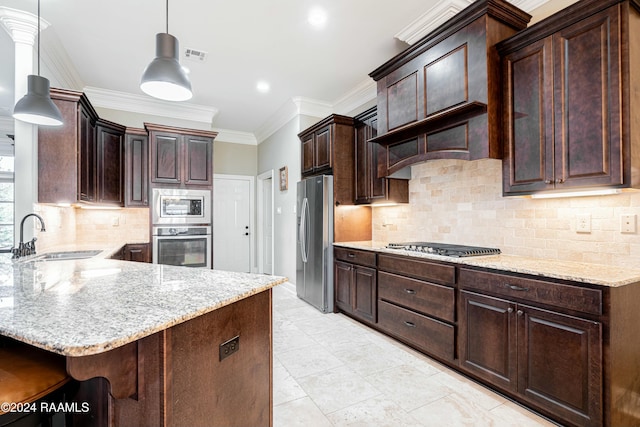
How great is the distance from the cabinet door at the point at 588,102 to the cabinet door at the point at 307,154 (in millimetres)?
2862

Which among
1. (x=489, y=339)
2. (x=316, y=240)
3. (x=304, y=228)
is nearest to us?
(x=489, y=339)

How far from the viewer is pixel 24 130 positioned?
286 cm

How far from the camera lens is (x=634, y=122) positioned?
1753mm

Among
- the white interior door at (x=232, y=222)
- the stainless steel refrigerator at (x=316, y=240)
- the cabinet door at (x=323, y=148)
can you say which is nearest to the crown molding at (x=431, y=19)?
the cabinet door at (x=323, y=148)

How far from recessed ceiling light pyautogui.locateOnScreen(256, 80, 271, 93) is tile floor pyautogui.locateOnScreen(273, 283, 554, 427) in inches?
122

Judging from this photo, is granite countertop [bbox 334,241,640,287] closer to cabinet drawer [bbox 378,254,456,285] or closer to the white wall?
cabinet drawer [bbox 378,254,456,285]

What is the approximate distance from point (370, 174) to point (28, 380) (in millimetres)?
3279

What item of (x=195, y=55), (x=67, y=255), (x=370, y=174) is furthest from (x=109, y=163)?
(x=370, y=174)

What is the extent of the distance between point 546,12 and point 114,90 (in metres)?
4.90

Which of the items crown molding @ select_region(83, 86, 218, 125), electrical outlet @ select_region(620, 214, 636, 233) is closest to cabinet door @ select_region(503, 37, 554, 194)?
electrical outlet @ select_region(620, 214, 636, 233)

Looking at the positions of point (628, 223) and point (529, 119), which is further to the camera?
point (529, 119)

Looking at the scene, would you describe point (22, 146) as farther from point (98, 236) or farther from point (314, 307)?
point (314, 307)

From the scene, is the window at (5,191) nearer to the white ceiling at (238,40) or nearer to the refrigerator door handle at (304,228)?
the white ceiling at (238,40)

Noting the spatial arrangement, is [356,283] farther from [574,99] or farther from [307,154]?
[574,99]
